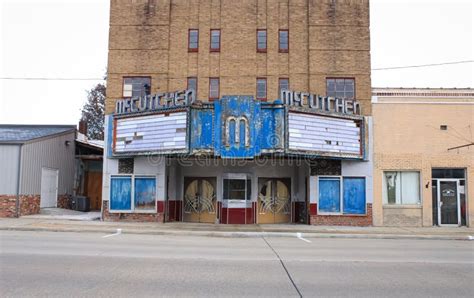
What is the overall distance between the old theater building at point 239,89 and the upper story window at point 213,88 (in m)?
0.05

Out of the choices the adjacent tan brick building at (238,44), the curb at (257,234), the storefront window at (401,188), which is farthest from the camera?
the adjacent tan brick building at (238,44)

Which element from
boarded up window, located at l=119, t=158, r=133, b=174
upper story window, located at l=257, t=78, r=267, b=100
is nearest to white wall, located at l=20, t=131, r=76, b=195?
boarded up window, located at l=119, t=158, r=133, b=174

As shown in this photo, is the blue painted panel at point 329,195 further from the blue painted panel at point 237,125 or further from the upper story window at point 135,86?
the upper story window at point 135,86

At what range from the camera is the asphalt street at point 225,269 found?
7758mm

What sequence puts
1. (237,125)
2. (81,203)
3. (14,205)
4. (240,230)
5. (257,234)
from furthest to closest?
(81,203), (14,205), (237,125), (240,230), (257,234)

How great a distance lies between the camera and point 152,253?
1180 centimetres

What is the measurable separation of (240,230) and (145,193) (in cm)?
569

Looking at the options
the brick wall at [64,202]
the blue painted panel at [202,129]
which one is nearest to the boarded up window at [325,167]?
the blue painted panel at [202,129]

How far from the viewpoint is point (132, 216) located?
21.8 m

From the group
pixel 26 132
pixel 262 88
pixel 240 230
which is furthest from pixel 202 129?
pixel 26 132

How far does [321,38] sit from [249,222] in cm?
975

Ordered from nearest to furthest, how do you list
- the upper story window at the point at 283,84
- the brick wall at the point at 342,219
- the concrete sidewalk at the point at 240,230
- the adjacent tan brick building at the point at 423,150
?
the concrete sidewalk at the point at 240,230 < the brick wall at the point at 342,219 < the adjacent tan brick building at the point at 423,150 < the upper story window at the point at 283,84

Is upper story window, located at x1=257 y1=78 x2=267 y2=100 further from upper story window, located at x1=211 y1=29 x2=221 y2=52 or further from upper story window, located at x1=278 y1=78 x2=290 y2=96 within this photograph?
upper story window, located at x1=211 y1=29 x2=221 y2=52

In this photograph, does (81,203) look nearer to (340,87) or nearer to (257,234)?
(257,234)
